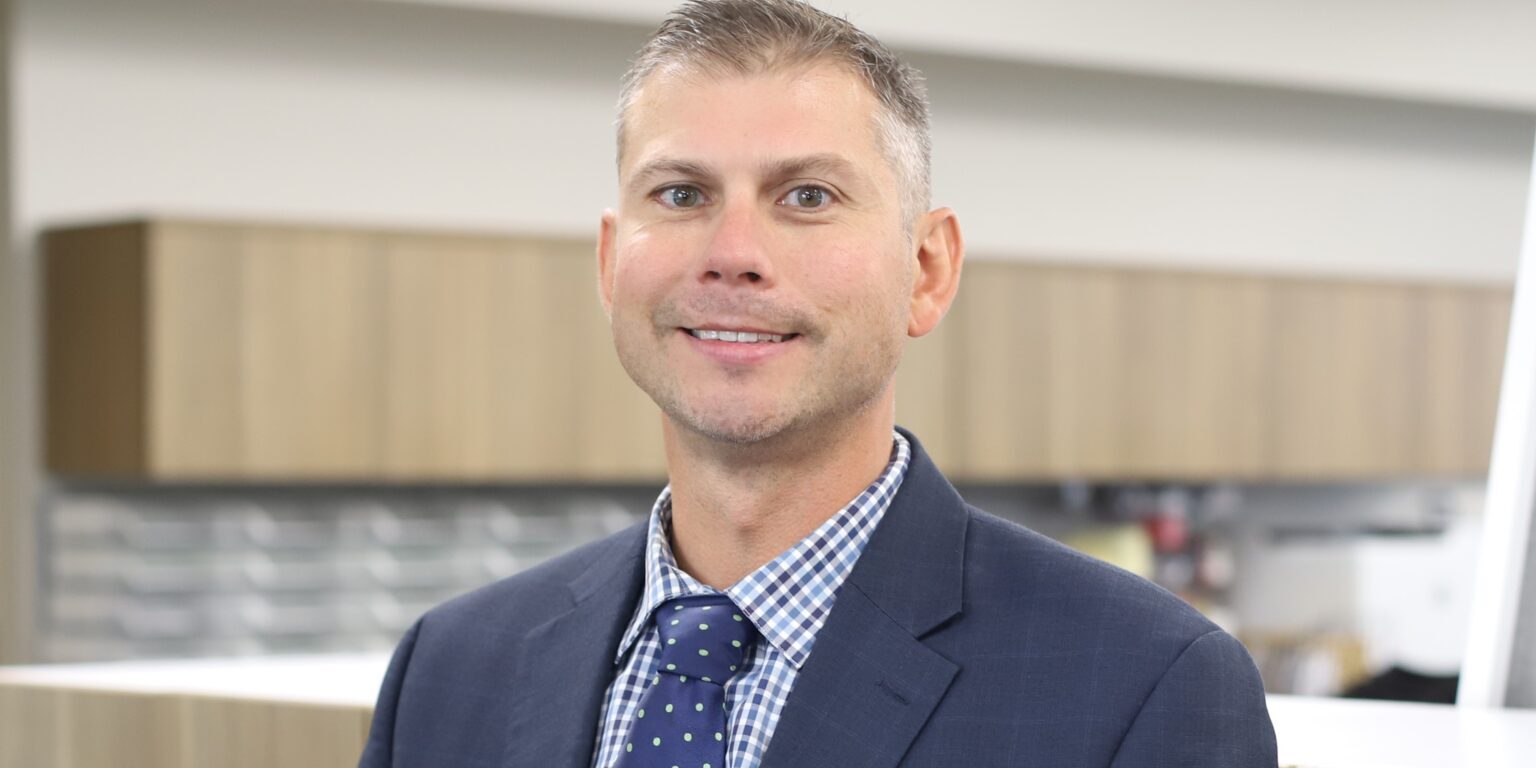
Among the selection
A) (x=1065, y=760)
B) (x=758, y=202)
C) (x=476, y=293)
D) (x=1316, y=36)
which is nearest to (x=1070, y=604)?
(x=1065, y=760)

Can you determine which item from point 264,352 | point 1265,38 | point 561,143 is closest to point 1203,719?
point 264,352

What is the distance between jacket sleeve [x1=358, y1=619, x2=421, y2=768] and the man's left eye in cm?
49

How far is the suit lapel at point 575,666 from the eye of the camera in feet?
4.55

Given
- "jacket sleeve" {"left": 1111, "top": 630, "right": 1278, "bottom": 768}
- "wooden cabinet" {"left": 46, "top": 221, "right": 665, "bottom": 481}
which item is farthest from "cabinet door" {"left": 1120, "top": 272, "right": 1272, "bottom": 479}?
"jacket sleeve" {"left": 1111, "top": 630, "right": 1278, "bottom": 768}

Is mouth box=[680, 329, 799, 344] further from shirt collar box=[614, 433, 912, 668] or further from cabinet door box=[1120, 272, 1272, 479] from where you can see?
cabinet door box=[1120, 272, 1272, 479]

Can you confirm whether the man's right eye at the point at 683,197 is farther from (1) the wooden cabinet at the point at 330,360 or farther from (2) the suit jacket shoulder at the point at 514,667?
(1) the wooden cabinet at the point at 330,360

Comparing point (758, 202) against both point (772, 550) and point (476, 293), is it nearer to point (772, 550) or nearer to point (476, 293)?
point (772, 550)

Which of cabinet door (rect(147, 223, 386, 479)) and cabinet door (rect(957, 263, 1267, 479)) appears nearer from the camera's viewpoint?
cabinet door (rect(147, 223, 386, 479))

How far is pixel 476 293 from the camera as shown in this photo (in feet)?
19.4

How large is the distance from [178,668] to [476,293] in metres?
3.87

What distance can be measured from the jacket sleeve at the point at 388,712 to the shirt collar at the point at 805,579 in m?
0.27

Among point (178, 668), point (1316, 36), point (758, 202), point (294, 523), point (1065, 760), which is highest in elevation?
point (1316, 36)

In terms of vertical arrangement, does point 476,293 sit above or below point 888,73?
below

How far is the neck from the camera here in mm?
1355
